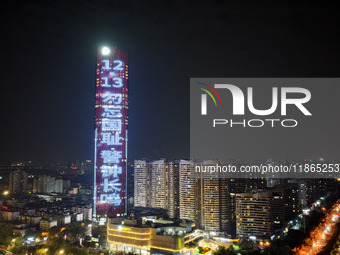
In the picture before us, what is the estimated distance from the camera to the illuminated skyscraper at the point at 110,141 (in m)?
8.85

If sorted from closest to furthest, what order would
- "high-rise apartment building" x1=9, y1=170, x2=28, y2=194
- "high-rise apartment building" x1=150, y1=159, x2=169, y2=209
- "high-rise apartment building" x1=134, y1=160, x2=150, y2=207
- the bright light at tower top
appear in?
1. the bright light at tower top
2. "high-rise apartment building" x1=150, y1=159, x2=169, y2=209
3. "high-rise apartment building" x1=134, y1=160, x2=150, y2=207
4. "high-rise apartment building" x1=9, y1=170, x2=28, y2=194

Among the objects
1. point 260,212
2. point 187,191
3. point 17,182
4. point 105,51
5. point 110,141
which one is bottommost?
point 260,212

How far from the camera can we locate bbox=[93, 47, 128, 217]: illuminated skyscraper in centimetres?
885

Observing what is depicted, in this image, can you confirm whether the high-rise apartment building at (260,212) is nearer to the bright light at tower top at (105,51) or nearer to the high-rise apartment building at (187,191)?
the high-rise apartment building at (187,191)

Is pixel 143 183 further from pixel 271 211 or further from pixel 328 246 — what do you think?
pixel 328 246

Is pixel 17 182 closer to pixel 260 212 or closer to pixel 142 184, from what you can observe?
pixel 142 184

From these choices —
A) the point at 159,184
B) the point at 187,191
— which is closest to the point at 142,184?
the point at 159,184

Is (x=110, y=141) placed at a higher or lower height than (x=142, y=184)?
higher

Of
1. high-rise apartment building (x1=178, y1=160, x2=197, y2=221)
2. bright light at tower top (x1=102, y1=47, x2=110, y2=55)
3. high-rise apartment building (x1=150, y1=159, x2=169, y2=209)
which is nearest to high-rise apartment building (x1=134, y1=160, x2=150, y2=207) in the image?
high-rise apartment building (x1=150, y1=159, x2=169, y2=209)

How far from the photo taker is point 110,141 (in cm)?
895

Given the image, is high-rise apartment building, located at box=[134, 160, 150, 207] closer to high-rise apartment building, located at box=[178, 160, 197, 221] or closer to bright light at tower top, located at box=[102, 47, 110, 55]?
high-rise apartment building, located at box=[178, 160, 197, 221]

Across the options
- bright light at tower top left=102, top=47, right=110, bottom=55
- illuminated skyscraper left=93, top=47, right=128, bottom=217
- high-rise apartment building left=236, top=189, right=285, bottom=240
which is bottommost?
high-rise apartment building left=236, top=189, right=285, bottom=240

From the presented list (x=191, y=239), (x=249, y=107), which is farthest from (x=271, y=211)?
(x=249, y=107)

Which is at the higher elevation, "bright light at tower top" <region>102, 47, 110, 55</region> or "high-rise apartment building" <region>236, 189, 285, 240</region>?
"bright light at tower top" <region>102, 47, 110, 55</region>
